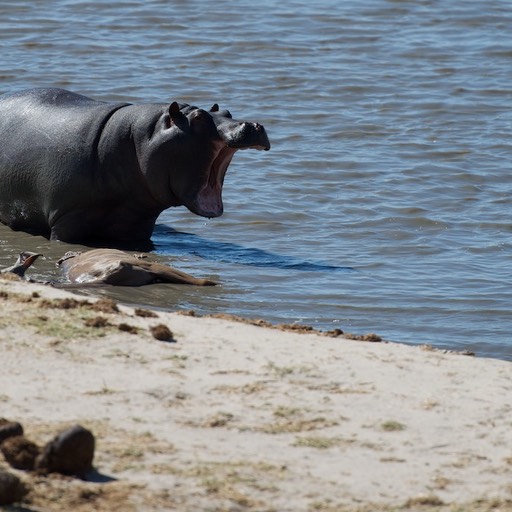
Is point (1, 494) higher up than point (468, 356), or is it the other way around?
point (1, 494)

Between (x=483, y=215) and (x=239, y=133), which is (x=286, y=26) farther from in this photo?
(x=239, y=133)

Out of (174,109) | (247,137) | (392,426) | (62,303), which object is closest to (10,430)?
(392,426)

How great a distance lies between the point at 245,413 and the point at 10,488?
4.56ft

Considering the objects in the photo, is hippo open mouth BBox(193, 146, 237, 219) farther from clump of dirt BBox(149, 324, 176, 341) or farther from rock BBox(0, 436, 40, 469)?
rock BBox(0, 436, 40, 469)

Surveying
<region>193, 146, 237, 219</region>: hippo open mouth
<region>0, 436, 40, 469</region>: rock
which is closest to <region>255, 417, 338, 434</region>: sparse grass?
<region>0, 436, 40, 469</region>: rock

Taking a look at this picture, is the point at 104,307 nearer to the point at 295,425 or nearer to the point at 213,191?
the point at 295,425

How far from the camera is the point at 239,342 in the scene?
676 cm

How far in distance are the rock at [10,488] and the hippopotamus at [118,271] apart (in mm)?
4394

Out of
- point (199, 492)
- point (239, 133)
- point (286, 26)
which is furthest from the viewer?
point (286, 26)

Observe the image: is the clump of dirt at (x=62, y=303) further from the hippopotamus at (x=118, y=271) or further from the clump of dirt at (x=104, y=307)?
the hippopotamus at (x=118, y=271)

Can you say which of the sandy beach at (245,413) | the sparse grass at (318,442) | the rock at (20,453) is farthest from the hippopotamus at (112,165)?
the rock at (20,453)

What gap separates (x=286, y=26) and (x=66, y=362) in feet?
43.8

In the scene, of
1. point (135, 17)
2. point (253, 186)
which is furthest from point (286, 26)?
point (253, 186)

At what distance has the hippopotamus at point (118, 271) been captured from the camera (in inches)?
356
